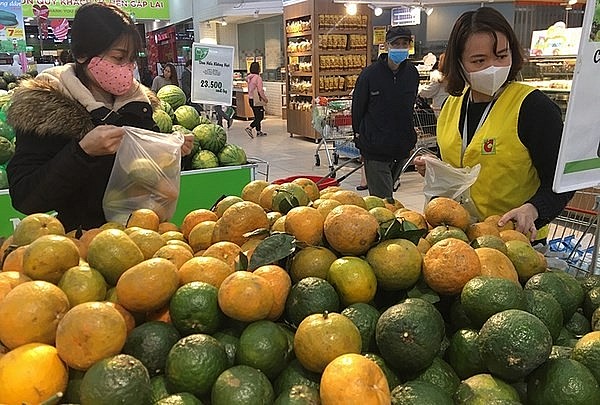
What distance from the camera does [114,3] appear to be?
14.2m

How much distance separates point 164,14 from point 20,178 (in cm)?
1457

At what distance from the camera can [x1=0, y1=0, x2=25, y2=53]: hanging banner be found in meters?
8.49

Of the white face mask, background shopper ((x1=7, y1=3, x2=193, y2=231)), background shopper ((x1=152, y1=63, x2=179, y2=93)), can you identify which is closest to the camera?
background shopper ((x1=7, y1=3, x2=193, y2=231))

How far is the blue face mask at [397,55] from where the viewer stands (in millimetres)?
5367

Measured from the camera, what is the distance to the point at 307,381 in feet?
3.66

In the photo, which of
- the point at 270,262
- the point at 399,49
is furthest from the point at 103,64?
the point at 399,49

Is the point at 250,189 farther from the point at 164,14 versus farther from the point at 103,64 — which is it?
the point at 164,14

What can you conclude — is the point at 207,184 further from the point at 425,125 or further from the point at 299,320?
the point at 425,125

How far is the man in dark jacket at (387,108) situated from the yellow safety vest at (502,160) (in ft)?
10.1

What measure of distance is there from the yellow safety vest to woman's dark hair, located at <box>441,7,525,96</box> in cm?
14

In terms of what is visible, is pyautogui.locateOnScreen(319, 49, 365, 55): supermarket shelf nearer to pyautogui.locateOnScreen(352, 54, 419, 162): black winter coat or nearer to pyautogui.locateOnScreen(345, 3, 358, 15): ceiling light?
pyautogui.locateOnScreen(345, 3, 358, 15): ceiling light

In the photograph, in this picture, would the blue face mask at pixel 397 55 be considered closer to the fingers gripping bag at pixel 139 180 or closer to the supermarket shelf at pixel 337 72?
the fingers gripping bag at pixel 139 180

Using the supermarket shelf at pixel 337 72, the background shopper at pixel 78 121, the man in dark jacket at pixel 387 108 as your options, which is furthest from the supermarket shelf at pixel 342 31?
the background shopper at pixel 78 121

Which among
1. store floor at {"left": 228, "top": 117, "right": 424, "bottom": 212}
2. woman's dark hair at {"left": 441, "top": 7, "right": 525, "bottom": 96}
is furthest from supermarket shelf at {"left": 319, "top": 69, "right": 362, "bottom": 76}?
woman's dark hair at {"left": 441, "top": 7, "right": 525, "bottom": 96}
